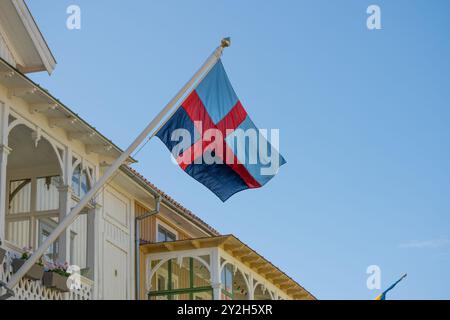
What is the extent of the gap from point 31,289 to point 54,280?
2.23 feet

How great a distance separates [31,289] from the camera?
19.1 metres

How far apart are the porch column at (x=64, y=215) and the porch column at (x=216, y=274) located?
18.4ft

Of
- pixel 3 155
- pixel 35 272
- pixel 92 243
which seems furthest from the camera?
pixel 92 243

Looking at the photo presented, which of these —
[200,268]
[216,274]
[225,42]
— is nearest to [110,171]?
[225,42]

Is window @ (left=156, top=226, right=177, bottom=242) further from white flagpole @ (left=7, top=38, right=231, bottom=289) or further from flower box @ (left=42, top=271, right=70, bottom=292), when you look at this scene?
white flagpole @ (left=7, top=38, right=231, bottom=289)

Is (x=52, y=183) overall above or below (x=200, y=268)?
above

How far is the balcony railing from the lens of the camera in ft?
60.2

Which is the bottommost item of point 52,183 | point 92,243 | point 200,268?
point 92,243

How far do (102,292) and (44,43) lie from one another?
5.49 meters

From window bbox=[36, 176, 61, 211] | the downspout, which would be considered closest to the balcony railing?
window bbox=[36, 176, 61, 211]

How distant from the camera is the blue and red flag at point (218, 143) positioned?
18.3 meters

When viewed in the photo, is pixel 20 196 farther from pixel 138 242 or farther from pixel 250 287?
pixel 250 287

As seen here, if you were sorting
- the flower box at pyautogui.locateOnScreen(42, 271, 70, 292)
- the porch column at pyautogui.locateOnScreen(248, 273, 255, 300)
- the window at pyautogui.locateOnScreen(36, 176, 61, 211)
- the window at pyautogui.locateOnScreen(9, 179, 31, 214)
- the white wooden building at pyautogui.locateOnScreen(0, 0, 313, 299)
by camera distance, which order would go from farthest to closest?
the porch column at pyautogui.locateOnScreen(248, 273, 255, 300) < the window at pyautogui.locateOnScreen(36, 176, 61, 211) < the window at pyautogui.locateOnScreen(9, 179, 31, 214) < the flower box at pyautogui.locateOnScreen(42, 271, 70, 292) < the white wooden building at pyautogui.locateOnScreen(0, 0, 313, 299)

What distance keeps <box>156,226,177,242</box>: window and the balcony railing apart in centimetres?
625
